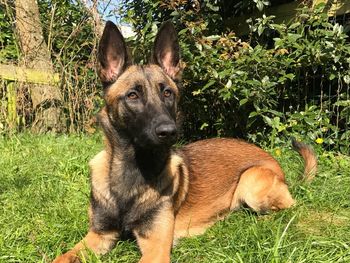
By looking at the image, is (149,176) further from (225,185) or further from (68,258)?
(225,185)

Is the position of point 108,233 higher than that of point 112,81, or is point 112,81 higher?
point 112,81

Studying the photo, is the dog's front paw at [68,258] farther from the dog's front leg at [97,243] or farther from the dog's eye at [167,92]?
the dog's eye at [167,92]

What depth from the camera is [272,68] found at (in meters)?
5.20

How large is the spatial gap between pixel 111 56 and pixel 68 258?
5.01ft

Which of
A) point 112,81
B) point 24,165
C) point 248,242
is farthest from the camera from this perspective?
point 24,165

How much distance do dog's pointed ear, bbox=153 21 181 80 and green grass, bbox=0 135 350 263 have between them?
1.33 metres

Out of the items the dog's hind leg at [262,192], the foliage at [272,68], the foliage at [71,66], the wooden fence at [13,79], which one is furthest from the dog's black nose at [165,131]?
the wooden fence at [13,79]

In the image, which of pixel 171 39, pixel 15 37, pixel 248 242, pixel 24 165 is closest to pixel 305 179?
pixel 248 242

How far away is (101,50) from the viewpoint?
330 cm

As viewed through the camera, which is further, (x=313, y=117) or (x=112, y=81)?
(x=313, y=117)

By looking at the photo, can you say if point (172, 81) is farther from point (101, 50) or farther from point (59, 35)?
point (59, 35)

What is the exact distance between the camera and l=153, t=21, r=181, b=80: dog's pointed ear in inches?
137

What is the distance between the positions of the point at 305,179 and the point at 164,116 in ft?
6.49

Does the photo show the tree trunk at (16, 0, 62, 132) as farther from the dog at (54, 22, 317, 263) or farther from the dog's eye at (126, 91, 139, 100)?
the dog's eye at (126, 91, 139, 100)
